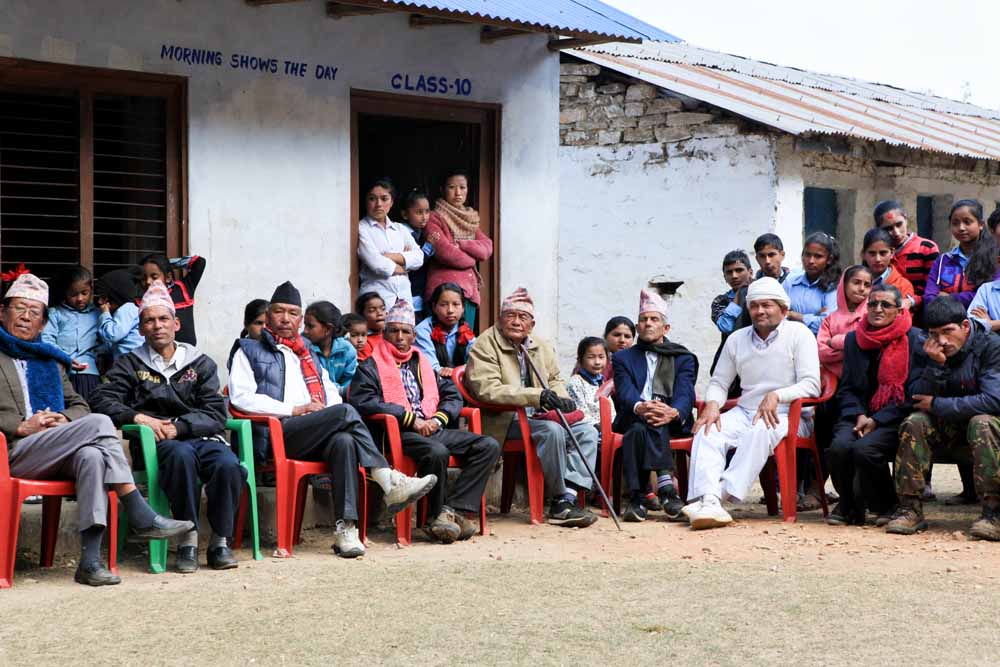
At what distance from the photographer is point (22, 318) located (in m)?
6.51

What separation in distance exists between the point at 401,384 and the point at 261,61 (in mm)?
2396

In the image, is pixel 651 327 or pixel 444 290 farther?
pixel 444 290

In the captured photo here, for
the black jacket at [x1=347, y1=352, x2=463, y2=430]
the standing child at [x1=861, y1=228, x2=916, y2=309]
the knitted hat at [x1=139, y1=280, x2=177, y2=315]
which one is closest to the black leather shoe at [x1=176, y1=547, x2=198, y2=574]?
the knitted hat at [x1=139, y1=280, x2=177, y2=315]

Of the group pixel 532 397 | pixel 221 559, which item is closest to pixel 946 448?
pixel 532 397

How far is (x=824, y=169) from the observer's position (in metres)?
13.8

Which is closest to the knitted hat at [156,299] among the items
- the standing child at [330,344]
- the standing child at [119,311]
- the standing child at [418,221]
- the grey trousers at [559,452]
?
the standing child at [119,311]

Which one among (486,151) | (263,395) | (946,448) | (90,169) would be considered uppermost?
(486,151)

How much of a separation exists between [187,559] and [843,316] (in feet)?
13.6

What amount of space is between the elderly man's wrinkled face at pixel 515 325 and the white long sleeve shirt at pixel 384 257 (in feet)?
3.54

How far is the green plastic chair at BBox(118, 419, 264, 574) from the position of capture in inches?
257

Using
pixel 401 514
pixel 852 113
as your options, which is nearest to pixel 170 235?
pixel 401 514

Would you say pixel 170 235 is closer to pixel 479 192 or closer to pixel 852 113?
pixel 479 192

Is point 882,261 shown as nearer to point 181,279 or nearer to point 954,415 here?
point 954,415

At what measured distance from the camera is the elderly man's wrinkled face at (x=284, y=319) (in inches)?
292
